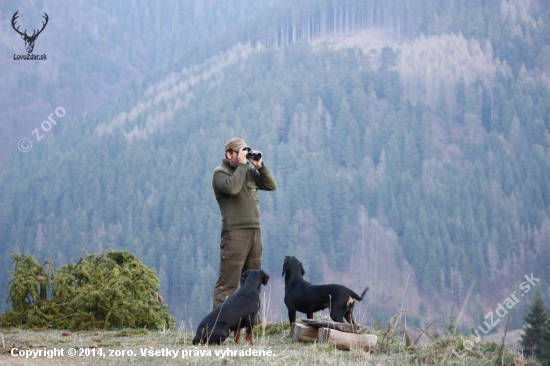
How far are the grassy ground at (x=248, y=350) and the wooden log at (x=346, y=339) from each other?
0.38 ft

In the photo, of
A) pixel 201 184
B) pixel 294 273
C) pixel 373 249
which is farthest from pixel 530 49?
pixel 294 273

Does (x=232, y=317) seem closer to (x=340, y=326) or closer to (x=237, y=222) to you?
(x=340, y=326)

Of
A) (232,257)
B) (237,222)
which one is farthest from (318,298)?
(237,222)

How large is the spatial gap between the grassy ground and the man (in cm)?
75

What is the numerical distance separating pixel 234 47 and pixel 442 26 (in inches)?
2073

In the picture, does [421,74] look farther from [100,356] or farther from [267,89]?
[100,356]

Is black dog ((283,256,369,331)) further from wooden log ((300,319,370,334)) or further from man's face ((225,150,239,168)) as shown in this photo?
man's face ((225,150,239,168))

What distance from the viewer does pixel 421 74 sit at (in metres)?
161

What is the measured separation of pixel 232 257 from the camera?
8648mm

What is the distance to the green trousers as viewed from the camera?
866 centimetres

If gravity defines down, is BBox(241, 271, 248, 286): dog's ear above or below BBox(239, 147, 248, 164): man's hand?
below

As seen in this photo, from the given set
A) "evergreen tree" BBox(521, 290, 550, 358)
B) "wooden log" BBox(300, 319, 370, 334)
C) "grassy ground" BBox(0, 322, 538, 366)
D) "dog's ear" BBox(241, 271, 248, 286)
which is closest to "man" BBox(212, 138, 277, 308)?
"grassy ground" BBox(0, 322, 538, 366)

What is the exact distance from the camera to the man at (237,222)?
8656 mm

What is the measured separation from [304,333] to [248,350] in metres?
1.18
